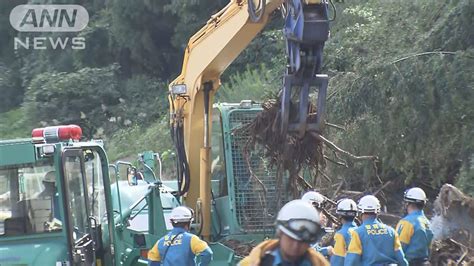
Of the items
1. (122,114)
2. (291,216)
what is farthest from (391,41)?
(122,114)

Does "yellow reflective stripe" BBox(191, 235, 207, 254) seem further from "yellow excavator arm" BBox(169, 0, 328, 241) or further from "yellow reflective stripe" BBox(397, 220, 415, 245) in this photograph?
"yellow reflective stripe" BBox(397, 220, 415, 245)

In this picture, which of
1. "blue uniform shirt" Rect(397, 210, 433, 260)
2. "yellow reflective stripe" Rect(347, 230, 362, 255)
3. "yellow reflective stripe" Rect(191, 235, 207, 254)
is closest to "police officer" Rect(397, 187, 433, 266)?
"blue uniform shirt" Rect(397, 210, 433, 260)

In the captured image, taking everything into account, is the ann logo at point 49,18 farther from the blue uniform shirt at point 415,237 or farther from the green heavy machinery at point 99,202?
the blue uniform shirt at point 415,237

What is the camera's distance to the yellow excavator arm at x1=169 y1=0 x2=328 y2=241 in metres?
9.88

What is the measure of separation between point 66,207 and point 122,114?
69.8 feet

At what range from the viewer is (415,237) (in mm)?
9758

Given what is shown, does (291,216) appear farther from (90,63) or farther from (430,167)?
(90,63)

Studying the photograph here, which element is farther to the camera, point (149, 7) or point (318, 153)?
point (149, 7)

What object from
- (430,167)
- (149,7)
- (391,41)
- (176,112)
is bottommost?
(430,167)

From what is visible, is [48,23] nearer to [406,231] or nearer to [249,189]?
[249,189]

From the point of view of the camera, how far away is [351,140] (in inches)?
528

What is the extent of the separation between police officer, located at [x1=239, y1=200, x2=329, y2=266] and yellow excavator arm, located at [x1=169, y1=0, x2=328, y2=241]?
15.5 ft

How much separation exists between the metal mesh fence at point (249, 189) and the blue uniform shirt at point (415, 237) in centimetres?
175

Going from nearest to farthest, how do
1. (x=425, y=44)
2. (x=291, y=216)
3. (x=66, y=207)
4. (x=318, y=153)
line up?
1. (x=291, y=216)
2. (x=66, y=207)
3. (x=318, y=153)
4. (x=425, y=44)
